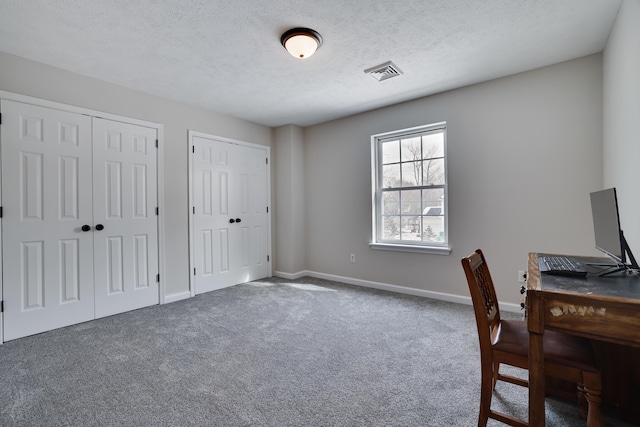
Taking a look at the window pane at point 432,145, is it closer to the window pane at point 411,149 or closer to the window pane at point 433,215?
the window pane at point 411,149

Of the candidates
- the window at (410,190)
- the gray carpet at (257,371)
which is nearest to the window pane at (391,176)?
the window at (410,190)

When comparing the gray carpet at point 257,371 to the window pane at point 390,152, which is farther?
the window pane at point 390,152

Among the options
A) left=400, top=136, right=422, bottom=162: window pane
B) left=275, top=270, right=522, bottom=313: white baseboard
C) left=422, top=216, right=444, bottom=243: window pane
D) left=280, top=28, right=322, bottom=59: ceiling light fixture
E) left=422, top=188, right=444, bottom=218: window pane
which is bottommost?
left=275, top=270, right=522, bottom=313: white baseboard

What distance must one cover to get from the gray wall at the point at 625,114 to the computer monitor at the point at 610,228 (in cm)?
21

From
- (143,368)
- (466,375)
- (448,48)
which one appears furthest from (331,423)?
(448,48)

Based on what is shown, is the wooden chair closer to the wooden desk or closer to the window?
the wooden desk

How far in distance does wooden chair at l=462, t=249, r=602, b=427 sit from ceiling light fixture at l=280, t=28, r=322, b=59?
1.96 metres

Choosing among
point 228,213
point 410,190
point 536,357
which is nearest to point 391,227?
point 410,190

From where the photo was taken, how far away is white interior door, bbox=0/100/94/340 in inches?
102

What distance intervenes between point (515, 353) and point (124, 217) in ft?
12.0

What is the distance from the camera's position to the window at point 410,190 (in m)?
3.67

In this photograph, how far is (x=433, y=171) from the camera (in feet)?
12.2

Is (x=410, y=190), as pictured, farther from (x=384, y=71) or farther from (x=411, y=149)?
(x=384, y=71)

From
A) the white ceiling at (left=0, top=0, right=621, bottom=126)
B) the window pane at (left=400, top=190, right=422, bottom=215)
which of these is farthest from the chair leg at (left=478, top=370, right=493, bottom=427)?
the window pane at (left=400, top=190, right=422, bottom=215)
